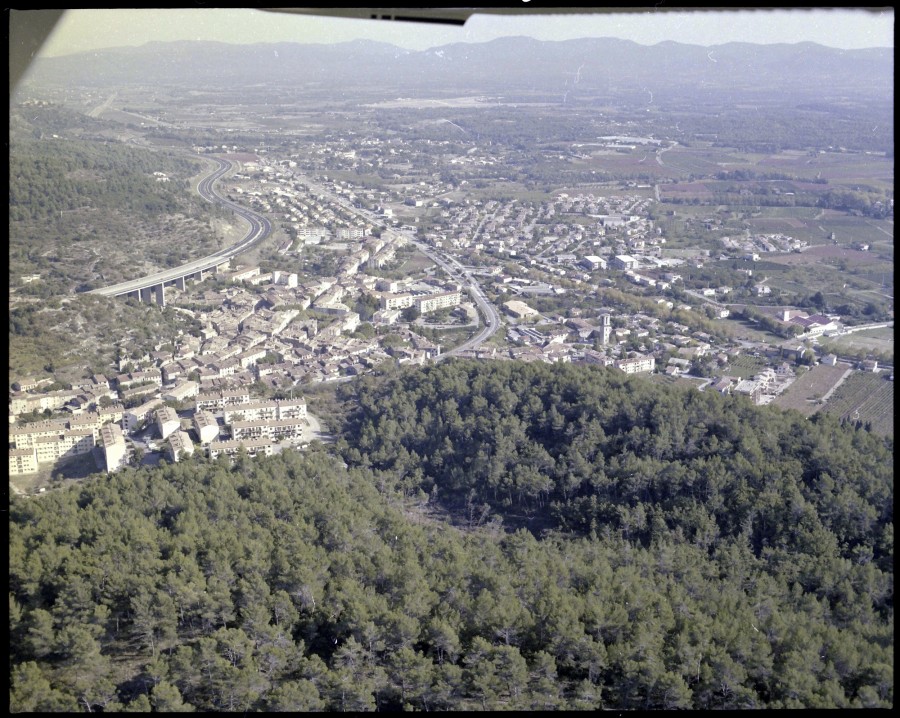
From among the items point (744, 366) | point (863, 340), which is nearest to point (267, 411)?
point (744, 366)

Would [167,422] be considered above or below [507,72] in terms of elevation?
below

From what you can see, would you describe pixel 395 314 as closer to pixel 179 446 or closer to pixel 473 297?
pixel 473 297

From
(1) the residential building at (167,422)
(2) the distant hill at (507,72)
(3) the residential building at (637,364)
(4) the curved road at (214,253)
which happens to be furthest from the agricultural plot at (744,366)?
(4) the curved road at (214,253)

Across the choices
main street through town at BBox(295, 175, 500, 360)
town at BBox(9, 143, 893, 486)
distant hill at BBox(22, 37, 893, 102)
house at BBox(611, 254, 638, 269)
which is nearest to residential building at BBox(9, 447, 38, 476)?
town at BBox(9, 143, 893, 486)

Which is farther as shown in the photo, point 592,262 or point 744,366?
point 592,262

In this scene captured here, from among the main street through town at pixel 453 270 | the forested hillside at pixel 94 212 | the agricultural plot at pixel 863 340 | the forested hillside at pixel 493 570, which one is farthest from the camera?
the forested hillside at pixel 94 212

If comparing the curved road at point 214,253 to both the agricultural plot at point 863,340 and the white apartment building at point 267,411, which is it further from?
the agricultural plot at point 863,340

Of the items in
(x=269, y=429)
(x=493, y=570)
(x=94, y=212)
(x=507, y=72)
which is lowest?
(x=269, y=429)
